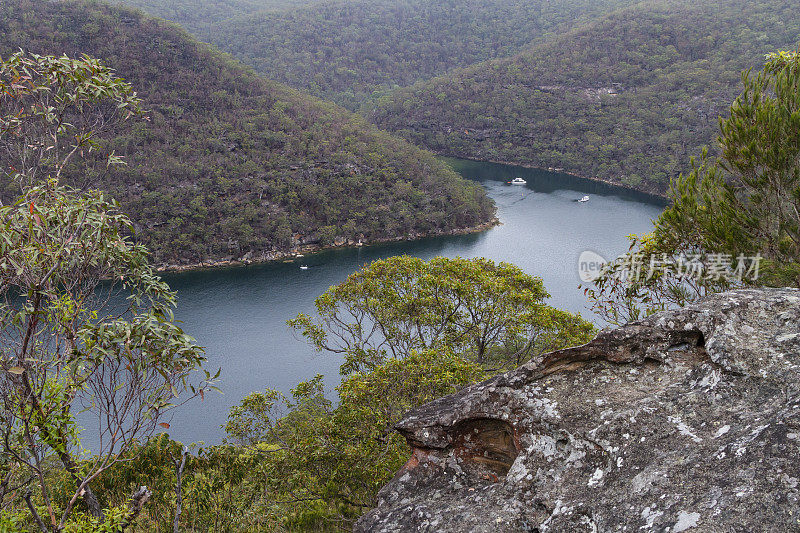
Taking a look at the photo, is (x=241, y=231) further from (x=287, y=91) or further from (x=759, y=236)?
(x=759, y=236)

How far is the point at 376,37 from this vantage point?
5015 inches

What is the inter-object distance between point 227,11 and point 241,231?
123 meters

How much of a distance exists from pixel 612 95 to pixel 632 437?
87675 mm

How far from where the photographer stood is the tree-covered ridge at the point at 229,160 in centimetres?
4534

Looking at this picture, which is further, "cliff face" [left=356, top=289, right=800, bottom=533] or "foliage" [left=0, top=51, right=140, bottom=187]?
"foliage" [left=0, top=51, right=140, bottom=187]

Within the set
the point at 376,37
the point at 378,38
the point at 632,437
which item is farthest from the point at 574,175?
the point at 376,37

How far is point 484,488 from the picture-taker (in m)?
3.38

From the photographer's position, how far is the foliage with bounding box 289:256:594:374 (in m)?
11.1

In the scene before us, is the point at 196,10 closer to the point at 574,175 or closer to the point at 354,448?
the point at 574,175

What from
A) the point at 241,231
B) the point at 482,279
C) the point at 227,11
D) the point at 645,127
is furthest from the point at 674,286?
the point at 227,11

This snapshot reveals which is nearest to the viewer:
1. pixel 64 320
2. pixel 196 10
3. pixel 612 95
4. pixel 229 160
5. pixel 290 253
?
pixel 64 320

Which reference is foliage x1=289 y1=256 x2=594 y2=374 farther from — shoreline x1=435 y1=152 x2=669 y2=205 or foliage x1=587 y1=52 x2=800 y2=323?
shoreline x1=435 y1=152 x2=669 y2=205

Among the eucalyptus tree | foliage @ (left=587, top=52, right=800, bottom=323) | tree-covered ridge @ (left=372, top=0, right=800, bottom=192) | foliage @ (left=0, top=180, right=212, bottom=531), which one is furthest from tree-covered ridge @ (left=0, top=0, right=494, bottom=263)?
foliage @ (left=0, top=180, right=212, bottom=531)

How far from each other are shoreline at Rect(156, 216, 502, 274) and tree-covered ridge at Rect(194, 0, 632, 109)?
189 ft
